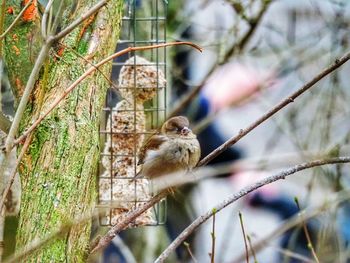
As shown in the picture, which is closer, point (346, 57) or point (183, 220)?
point (346, 57)

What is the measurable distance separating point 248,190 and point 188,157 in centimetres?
156

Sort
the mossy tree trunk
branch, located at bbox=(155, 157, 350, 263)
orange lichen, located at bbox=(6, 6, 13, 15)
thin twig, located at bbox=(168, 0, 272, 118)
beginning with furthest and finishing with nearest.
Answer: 1. thin twig, located at bbox=(168, 0, 272, 118)
2. orange lichen, located at bbox=(6, 6, 13, 15)
3. the mossy tree trunk
4. branch, located at bbox=(155, 157, 350, 263)

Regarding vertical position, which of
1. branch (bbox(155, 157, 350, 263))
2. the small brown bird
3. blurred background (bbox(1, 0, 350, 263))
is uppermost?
blurred background (bbox(1, 0, 350, 263))

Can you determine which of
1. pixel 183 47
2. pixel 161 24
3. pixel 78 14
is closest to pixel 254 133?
pixel 183 47

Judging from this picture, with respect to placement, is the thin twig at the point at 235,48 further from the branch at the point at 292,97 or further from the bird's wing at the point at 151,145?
the branch at the point at 292,97

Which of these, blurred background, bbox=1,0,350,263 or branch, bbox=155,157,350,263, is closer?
branch, bbox=155,157,350,263

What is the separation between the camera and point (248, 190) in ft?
8.73

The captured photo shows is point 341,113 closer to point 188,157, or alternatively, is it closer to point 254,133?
point 254,133

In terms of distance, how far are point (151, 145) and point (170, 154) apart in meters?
0.12

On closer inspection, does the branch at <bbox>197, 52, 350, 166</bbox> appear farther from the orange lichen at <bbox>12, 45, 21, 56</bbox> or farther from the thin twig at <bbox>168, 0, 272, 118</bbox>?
the thin twig at <bbox>168, 0, 272, 118</bbox>

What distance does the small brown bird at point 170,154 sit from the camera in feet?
13.8

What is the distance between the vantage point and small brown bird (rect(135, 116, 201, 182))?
13.8 ft

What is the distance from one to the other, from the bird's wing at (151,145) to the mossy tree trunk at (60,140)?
4.04ft

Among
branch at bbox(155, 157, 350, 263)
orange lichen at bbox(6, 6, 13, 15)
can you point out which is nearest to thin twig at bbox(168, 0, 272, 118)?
orange lichen at bbox(6, 6, 13, 15)
